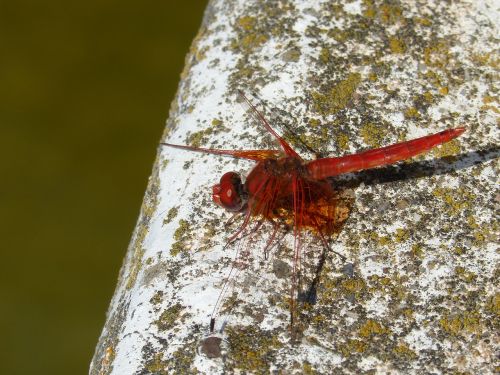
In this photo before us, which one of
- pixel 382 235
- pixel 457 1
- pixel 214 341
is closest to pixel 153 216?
pixel 214 341

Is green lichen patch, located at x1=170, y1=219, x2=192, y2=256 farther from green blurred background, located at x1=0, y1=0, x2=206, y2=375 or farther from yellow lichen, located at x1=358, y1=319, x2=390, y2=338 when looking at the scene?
green blurred background, located at x1=0, y1=0, x2=206, y2=375

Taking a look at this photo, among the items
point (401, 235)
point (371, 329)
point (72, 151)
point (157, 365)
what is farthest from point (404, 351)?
point (72, 151)

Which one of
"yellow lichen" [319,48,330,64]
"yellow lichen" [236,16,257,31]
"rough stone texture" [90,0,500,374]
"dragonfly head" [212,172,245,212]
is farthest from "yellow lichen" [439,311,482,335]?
"yellow lichen" [236,16,257,31]

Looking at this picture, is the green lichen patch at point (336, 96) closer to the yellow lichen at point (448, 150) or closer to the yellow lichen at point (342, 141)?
the yellow lichen at point (342, 141)

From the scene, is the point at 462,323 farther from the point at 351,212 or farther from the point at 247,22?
the point at 247,22

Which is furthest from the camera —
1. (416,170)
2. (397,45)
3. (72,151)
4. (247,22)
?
(72,151)

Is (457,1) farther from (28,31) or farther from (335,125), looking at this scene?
(28,31)
